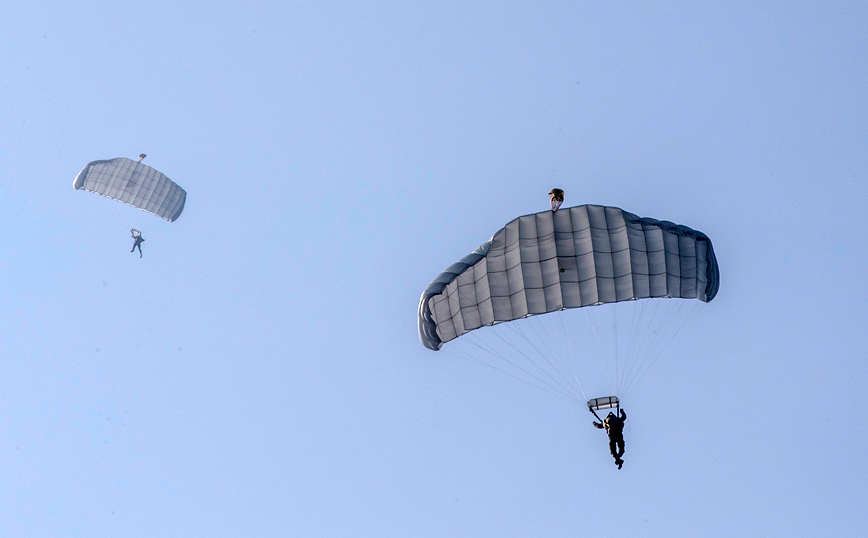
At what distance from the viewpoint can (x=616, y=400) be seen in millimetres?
23531

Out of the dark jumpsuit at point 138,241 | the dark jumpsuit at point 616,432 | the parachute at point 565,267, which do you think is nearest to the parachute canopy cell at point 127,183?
the dark jumpsuit at point 138,241

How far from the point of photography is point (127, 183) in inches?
1620

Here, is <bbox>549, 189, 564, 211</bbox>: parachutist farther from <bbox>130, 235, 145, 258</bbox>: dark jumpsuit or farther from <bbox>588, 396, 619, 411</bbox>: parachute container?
<bbox>130, 235, 145, 258</bbox>: dark jumpsuit

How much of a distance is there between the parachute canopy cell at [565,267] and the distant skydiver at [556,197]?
0.28 meters

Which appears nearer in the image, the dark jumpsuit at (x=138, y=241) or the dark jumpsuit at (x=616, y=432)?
the dark jumpsuit at (x=616, y=432)

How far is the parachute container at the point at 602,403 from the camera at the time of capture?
76.6 feet

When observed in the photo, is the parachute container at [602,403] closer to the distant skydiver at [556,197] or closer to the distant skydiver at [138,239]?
the distant skydiver at [556,197]

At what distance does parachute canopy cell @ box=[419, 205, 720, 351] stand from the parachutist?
279 millimetres

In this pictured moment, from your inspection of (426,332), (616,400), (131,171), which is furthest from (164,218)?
(616,400)

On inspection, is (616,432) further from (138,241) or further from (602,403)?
(138,241)

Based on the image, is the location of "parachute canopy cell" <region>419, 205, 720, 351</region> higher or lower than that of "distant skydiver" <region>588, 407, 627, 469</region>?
higher

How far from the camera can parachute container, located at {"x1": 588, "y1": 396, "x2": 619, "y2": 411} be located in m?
23.4

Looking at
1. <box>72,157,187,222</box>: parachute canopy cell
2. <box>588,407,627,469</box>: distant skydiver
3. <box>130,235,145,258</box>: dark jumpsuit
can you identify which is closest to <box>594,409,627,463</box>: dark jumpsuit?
<box>588,407,627,469</box>: distant skydiver

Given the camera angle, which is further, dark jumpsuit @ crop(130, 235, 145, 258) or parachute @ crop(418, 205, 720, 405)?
dark jumpsuit @ crop(130, 235, 145, 258)
